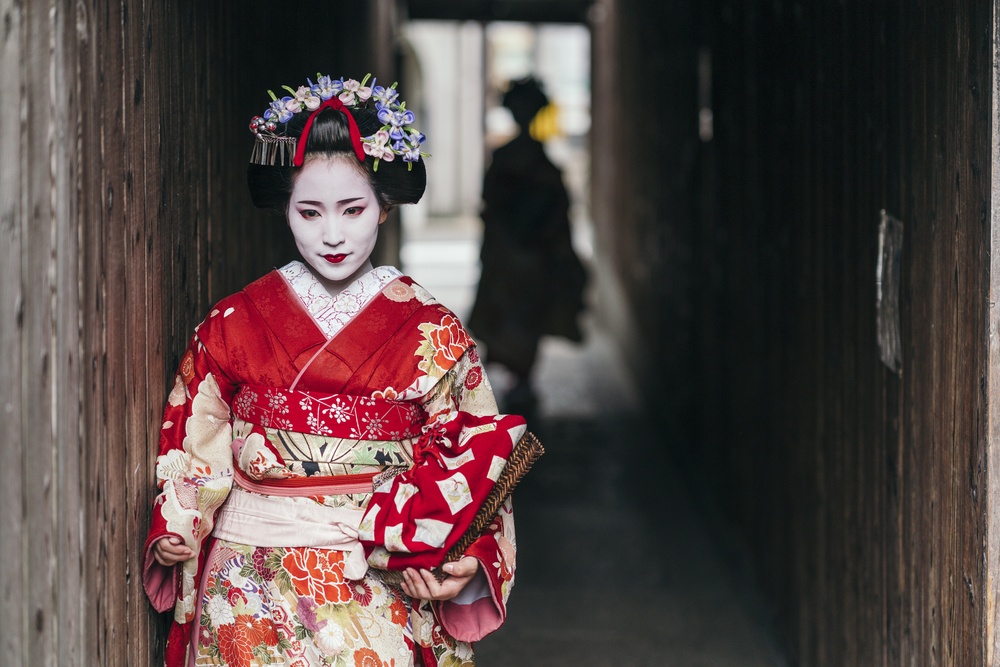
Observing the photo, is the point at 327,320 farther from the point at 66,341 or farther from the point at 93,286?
the point at 66,341

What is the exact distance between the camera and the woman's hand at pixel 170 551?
249cm

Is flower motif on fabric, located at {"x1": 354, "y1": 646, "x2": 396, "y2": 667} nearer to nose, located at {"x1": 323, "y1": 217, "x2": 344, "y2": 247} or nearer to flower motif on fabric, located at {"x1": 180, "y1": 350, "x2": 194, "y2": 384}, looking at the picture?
flower motif on fabric, located at {"x1": 180, "y1": 350, "x2": 194, "y2": 384}

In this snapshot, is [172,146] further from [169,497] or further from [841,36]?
[841,36]

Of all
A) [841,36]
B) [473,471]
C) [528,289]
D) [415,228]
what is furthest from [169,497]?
[415,228]

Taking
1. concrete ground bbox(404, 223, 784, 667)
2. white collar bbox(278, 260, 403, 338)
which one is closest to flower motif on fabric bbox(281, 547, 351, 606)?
white collar bbox(278, 260, 403, 338)

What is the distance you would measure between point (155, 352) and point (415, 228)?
1882 cm

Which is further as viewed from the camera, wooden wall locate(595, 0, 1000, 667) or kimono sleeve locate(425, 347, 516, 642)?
kimono sleeve locate(425, 347, 516, 642)

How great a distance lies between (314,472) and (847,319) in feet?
5.61

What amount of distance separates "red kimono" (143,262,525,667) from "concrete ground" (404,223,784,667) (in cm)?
205

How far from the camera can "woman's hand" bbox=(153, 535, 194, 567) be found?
249 cm

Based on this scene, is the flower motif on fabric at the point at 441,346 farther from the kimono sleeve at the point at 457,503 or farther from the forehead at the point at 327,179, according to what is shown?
the forehead at the point at 327,179

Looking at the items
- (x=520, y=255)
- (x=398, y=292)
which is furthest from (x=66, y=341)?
(x=520, y=255)

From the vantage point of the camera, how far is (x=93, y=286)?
219 centimetres

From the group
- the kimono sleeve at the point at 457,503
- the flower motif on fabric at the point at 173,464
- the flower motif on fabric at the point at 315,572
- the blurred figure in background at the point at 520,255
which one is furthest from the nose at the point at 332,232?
the blurred figure in background at the point at 520,255
